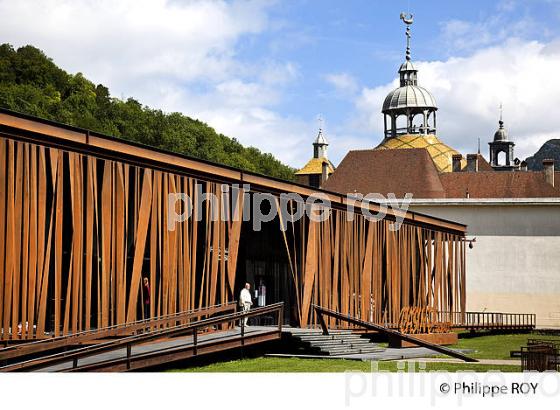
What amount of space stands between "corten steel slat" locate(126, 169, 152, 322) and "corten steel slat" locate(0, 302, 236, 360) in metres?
0.50

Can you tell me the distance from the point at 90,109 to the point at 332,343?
180ft

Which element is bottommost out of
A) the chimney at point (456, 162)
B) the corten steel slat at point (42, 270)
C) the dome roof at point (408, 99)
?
the corten steel slat at point (42, 270)

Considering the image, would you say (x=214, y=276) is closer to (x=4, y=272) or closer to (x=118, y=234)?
A: (x=118, y=234)

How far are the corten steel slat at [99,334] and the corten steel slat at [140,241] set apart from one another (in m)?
0.50

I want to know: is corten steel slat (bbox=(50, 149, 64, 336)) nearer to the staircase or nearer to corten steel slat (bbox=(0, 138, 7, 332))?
corten steel slat (bbox=(0, 138, 7, 332))

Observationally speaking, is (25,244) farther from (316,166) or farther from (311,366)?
(316,166)

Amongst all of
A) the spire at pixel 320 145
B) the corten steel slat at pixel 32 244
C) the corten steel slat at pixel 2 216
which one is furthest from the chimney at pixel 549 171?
the spire at pixel 320 145

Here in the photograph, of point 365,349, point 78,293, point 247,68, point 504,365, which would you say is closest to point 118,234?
point 78,293

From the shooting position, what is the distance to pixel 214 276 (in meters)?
25.2

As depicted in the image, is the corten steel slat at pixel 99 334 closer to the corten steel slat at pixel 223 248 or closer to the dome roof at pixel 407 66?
the corten steel slat at pixel 223 248

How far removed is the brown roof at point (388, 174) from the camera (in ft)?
211

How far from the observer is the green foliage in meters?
68.4

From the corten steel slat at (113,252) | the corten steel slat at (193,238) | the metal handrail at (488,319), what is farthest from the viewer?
the metal handrail at (488,319)
